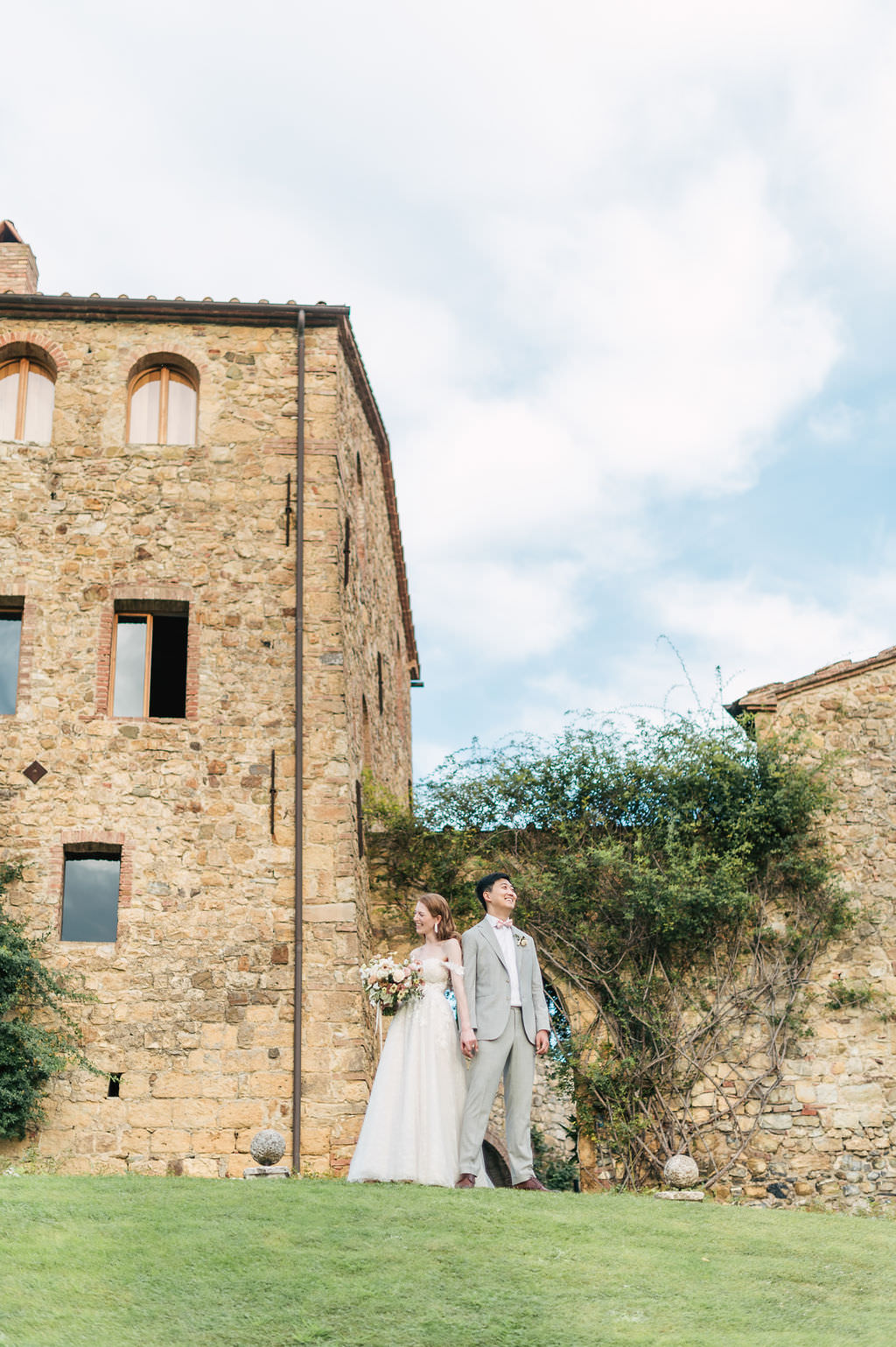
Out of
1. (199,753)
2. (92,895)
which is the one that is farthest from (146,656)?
(92,895)

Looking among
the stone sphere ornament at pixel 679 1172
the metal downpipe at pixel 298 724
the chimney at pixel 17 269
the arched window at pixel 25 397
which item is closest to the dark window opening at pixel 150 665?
the metal downpipe at pixel 298 724

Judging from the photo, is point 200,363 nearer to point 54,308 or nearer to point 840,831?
point 54,308

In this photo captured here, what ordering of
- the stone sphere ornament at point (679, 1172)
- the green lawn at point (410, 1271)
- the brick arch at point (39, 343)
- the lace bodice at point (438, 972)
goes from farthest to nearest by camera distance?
1. the brick arch at point (39, 343)
2. the stone sphere ornament at point (679, 1172)
3. the lace bodice at point (438, 972)
4. the green lawn at point (410, 1271)

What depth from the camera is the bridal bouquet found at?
9812 mm

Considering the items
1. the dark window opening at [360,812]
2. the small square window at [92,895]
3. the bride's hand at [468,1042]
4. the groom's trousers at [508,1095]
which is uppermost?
the dark window opening at [360,812]

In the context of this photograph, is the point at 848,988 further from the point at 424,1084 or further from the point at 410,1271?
the point at 410,1271

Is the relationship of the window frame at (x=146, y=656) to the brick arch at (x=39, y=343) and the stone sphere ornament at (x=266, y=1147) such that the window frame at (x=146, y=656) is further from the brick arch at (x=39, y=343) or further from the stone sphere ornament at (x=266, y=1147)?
the stone sphere ornament at (x=266, y=1147)

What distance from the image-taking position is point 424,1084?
9.57m

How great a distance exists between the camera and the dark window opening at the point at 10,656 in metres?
14.8

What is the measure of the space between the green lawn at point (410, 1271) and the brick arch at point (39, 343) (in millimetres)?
9932

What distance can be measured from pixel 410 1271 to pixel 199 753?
8295 millimetres

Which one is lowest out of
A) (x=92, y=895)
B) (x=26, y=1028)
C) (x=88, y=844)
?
(x=26, y=1028)

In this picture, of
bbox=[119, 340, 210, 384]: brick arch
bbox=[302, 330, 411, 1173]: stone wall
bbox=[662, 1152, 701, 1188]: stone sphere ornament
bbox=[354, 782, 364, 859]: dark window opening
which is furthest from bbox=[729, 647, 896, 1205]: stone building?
bbox=[119, 340, 210, 384]: brick arch

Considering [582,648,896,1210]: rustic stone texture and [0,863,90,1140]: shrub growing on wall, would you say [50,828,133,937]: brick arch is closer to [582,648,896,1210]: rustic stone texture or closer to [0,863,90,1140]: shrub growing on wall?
[0,863,90,1140]: shrub growing on wall
